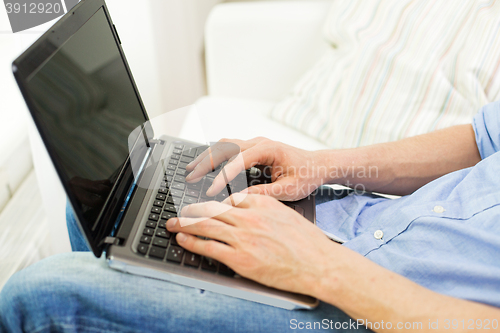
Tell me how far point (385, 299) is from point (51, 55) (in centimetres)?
55

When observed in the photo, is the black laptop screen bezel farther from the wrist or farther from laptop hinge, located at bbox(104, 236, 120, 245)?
the wrist

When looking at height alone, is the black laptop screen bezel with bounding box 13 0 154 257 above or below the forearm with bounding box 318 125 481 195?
below

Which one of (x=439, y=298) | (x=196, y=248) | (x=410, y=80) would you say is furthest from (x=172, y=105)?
(x=439, y=298)

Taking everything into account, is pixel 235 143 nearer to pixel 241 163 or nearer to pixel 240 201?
pixel 241 163

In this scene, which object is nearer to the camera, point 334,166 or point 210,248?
point 210,248

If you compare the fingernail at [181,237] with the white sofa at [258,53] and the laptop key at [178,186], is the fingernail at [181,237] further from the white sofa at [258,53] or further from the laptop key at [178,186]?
the white sofa at [258,53]

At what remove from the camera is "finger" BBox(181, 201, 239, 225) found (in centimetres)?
50

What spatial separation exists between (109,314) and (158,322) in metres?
0.07

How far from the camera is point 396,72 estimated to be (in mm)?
1032

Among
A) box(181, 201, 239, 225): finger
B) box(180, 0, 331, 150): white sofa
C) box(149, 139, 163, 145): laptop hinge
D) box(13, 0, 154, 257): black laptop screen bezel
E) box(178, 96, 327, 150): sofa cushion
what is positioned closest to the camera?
box(13, 0, 154, 257): black laptop screen bezel

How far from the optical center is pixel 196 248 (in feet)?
1.57

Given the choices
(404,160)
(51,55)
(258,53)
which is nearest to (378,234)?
(404,160)

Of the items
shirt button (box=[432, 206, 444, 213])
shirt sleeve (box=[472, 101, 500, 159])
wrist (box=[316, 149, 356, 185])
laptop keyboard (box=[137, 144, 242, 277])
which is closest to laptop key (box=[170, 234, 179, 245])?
laptop keyboard (box=[137, 144, 242, 277])

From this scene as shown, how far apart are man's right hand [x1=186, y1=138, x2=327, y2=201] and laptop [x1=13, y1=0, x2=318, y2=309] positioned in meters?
0.02
